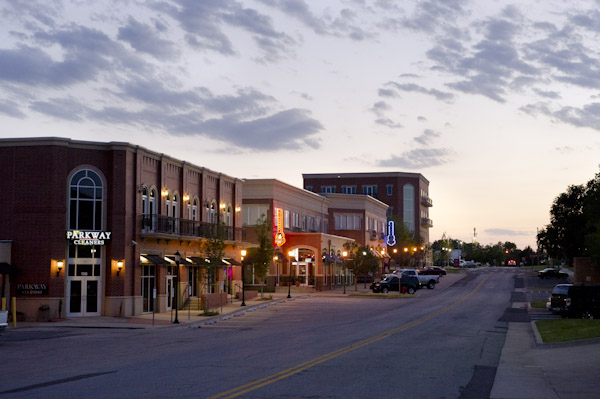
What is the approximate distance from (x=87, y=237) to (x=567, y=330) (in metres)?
25.1

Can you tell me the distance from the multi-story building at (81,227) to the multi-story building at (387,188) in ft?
266

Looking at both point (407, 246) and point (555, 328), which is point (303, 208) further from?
point (555, 328)

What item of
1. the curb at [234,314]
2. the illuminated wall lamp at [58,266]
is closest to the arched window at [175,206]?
the curb at [234,314]

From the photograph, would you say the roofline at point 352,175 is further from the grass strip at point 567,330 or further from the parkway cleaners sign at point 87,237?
the grass strip at point 567,330

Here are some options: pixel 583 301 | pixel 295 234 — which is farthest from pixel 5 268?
pixel 295 234

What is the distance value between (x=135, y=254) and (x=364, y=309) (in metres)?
15.1

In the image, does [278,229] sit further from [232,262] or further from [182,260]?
[182,260]

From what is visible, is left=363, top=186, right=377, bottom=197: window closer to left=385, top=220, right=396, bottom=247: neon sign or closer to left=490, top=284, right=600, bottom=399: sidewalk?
left=385, top=220, right=396, bottom=247: neon sign

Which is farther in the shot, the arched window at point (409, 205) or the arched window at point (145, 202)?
the arched window at point (409, 205)

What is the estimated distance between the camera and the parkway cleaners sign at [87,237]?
3794cm

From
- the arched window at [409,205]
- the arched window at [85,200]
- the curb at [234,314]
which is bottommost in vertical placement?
the curb at [234,314]

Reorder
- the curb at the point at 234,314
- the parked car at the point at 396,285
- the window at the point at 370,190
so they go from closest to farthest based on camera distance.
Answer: the curb at the point at 234,314, the parked car at the point at 396,285, the window at the point at 370,190

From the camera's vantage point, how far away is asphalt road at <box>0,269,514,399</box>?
14.6 m

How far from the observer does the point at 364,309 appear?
4488cm
